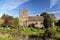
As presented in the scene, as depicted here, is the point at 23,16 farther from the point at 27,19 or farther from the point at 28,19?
the point at 28,19

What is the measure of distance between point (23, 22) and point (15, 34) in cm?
1820

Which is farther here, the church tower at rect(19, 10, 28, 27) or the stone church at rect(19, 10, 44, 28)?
the church tower at rect(19, 10, 28, 27)

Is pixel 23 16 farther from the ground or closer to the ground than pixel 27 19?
farther from the ground

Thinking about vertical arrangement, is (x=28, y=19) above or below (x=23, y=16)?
below

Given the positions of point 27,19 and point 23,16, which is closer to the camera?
point 27,19

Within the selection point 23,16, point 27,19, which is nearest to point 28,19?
point 27,19

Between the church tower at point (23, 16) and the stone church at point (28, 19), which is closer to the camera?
the stone church at point (28, 19)

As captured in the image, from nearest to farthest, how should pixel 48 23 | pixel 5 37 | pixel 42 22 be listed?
pixel 5 37 < pixel 48 23 < pixel 42 22

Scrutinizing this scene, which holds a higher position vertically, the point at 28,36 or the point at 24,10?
the point at 24,10

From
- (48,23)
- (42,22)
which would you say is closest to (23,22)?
(42,22)

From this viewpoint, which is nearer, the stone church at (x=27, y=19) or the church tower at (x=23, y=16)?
the stone church at (x=27, y=19)

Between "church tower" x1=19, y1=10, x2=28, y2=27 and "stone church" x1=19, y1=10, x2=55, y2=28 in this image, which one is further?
"church tower" x1=19, y1=10, x2=28, y2=27

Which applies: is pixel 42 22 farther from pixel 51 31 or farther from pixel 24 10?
pixel 51 31

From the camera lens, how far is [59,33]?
86.0 feet
